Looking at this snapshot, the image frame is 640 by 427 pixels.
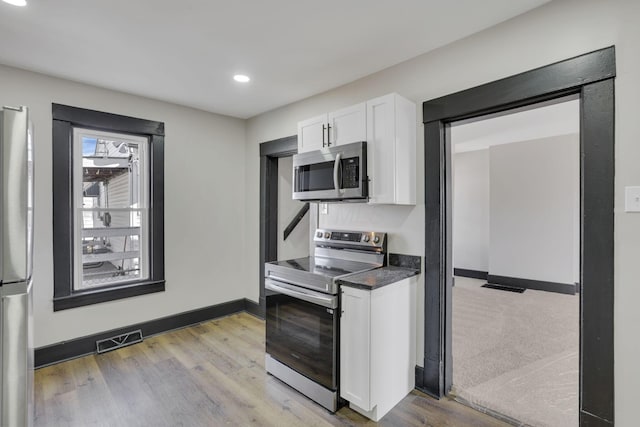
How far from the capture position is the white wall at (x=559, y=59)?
162cm

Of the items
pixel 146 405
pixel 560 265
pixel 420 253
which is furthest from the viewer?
pixel 560 265

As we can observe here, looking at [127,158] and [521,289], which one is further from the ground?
[127,158]

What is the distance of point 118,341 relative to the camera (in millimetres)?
3195

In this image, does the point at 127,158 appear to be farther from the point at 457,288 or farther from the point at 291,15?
the point at 457,288

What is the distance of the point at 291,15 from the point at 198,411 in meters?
2.59

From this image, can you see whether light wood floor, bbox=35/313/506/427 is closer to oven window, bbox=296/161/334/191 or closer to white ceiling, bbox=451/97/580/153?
oven window, bbox=296/161/334/191

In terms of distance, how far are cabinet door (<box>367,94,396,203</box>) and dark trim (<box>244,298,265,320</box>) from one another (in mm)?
2287

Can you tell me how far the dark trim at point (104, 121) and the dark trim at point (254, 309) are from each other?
2200 mm

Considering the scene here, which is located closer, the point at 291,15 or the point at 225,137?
the point at 291,15

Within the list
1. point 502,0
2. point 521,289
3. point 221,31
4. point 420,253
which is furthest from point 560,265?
point 221,31

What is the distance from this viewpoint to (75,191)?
302cm

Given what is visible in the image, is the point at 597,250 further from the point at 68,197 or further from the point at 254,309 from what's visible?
the point at 68,197

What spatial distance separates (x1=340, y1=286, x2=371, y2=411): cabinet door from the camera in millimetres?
2043
